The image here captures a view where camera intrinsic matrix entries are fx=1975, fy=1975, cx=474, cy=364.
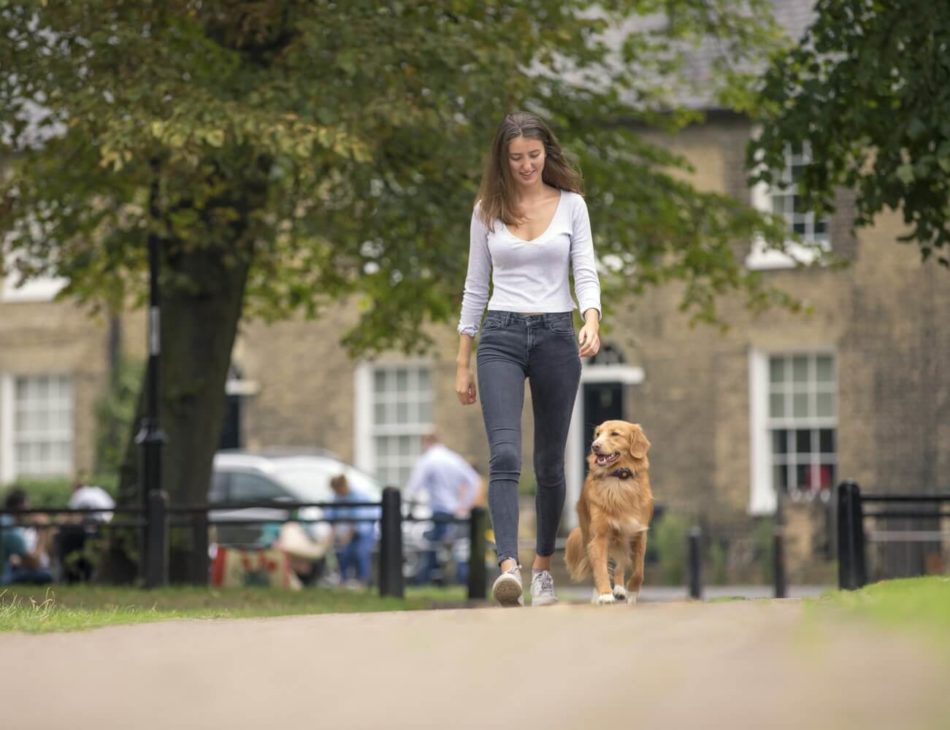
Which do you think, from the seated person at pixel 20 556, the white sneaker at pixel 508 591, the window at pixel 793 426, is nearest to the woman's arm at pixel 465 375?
the white sneaker at pixel 508 591

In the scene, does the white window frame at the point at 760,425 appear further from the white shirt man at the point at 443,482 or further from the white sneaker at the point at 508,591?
the white sneaker at the point at 508,591

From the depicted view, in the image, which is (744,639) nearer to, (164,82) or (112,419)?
(164,82)

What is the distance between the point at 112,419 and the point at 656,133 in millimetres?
10023

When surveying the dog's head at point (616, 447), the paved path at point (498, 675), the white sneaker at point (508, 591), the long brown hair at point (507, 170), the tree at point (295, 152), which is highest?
the tree at point (295, 152)

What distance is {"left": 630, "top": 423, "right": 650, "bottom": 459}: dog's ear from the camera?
8.57 meters

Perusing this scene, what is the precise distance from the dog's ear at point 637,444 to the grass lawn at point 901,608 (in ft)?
3.25

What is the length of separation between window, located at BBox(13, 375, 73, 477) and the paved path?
87.4 ft

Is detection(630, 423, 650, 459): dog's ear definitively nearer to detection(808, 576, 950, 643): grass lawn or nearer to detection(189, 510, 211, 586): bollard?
detection(808, 576, 950, 643): grass lawn

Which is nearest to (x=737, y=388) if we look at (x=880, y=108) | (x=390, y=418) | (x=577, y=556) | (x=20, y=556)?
(x=390, y=418)

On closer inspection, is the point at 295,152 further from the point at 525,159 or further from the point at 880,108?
the point at 525,159

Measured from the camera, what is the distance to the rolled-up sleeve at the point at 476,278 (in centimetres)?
879

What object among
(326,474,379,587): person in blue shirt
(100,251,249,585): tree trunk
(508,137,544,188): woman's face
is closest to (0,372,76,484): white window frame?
(326,474,379,587): person in blue shirt

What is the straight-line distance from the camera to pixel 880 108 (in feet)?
46.7

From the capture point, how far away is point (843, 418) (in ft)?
92.9
